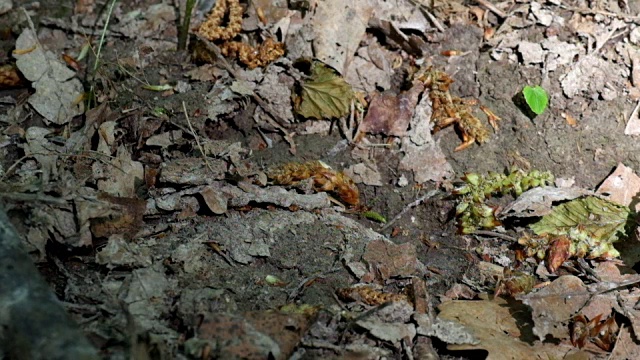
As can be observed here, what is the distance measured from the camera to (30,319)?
193 centimetres

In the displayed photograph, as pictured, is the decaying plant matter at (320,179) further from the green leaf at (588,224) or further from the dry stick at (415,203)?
the green leaf at (588,224)

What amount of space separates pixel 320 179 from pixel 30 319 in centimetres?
174

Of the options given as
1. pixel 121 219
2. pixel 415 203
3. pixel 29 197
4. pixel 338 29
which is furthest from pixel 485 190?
pixel 29 197

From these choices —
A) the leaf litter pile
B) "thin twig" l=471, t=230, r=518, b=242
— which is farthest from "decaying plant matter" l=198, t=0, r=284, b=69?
"thin twig" l=471, t=230, r=518, b=242

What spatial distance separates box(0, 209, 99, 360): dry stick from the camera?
1852 millimetres

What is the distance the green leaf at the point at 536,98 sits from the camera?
3623mm

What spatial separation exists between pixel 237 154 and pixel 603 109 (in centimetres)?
227

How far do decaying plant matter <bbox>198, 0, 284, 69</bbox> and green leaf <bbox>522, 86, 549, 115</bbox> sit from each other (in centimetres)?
153

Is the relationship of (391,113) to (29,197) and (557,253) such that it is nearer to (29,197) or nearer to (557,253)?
(557,253)

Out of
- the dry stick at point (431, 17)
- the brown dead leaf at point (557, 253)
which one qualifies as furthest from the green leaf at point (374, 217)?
the dry stick at point (431, 17)

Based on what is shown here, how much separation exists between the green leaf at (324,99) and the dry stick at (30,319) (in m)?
1.96

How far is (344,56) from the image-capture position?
3867 millimetres

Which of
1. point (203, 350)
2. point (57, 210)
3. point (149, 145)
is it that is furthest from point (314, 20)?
point (203, 350)

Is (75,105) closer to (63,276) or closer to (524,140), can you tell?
(63,276)
